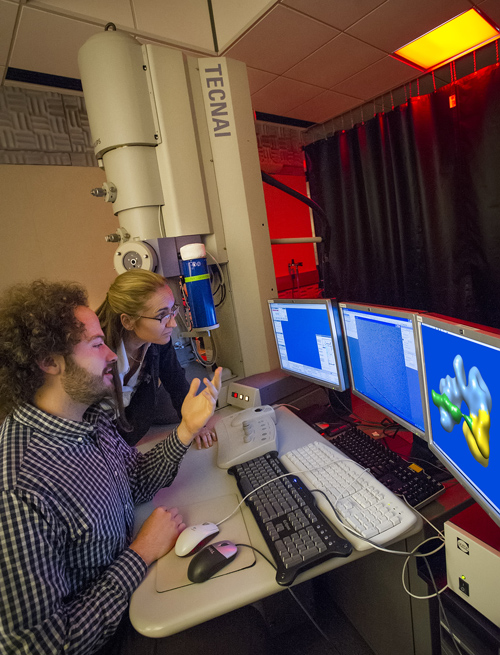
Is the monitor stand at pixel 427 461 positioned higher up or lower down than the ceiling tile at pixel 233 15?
lower down

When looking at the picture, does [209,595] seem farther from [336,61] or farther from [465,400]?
[336,61]

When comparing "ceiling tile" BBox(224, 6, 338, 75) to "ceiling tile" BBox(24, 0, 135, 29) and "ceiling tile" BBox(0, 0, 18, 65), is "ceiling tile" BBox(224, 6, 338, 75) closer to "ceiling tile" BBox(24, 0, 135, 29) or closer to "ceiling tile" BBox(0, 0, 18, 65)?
"ceiling tile" BBox(24, 0, 135, 29)

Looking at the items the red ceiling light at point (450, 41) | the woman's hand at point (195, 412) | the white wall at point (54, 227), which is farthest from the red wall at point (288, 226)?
the woman's hand at point (195, 412)

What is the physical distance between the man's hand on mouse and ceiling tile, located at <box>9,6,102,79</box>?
6.76 ft

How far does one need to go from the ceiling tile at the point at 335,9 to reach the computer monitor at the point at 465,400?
1880mm

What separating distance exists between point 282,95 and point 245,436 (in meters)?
2.76

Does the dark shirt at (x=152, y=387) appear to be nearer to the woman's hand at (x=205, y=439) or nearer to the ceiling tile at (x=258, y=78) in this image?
the woman's hand at (x=205, y=439)

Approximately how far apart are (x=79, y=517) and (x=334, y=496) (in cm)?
53

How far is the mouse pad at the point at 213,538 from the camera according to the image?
74cm

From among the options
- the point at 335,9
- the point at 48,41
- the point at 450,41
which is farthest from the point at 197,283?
the point at 450,41

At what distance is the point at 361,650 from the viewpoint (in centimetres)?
122

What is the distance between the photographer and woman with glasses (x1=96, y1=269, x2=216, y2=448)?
127 centimetres

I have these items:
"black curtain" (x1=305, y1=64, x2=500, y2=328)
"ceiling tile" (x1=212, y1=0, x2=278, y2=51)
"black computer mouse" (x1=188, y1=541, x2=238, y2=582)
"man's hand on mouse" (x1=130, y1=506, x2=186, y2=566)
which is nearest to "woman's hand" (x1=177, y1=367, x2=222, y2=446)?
"man's hand on mouse" (x1=130, y1=506, x2=186, y2=566)

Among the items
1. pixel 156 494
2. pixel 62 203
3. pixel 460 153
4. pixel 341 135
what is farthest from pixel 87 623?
pixel 341 135
